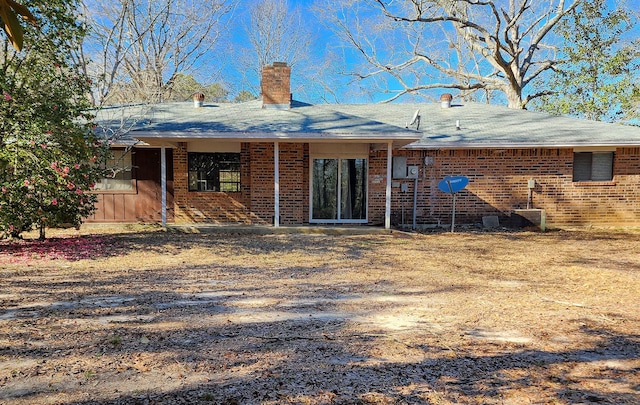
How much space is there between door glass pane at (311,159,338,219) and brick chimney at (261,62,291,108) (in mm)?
2056

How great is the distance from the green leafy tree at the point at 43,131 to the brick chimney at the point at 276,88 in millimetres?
4853

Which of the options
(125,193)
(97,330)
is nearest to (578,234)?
(97,330)

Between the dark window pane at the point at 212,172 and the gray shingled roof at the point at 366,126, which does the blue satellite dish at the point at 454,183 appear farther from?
the dark window pane at the point at 212,172

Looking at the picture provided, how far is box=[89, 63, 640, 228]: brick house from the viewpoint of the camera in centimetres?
1080

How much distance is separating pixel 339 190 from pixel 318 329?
776 cm

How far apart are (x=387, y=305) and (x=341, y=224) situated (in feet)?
22.0

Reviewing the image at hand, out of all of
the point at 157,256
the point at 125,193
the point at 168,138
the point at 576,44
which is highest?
the point at 576,44

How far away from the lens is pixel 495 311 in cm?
407

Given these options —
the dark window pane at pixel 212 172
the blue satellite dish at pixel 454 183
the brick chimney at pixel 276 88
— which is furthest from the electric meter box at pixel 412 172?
the dark window pane at pixel 212 172

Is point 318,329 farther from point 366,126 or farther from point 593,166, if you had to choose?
point 593,166

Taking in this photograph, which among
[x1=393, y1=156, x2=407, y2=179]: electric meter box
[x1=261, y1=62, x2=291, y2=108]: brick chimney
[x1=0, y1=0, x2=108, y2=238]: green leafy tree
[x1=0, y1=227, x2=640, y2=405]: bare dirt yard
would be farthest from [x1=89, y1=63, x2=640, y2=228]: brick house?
[x1=0, y1=227, x2=640, y2=405]: bare dirt yard

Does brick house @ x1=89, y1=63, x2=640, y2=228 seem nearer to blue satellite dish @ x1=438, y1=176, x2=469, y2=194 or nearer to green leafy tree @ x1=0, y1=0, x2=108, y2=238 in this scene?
blue satellite dish @ x1=438, y1=176, x2=469, y2=194

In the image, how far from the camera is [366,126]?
9750 millimetres

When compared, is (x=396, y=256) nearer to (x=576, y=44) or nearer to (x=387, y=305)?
(x=387, y=305)
